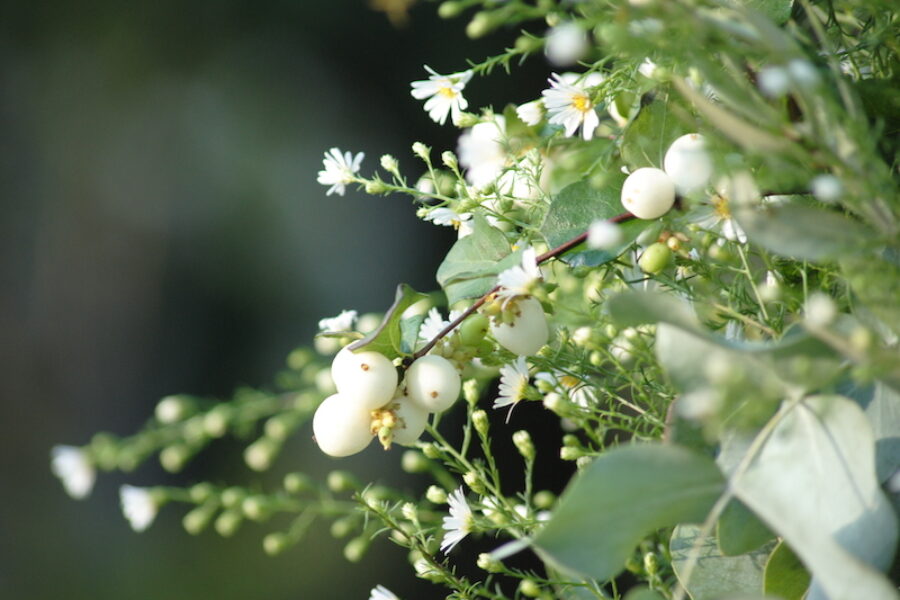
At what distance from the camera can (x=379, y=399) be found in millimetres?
252

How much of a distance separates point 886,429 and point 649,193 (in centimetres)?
8

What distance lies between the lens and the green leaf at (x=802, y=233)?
0.19m

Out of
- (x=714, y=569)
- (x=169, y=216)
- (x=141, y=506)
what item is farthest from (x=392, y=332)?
(x=169, y=216)

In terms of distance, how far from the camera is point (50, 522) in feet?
4.42

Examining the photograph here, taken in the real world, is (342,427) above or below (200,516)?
above

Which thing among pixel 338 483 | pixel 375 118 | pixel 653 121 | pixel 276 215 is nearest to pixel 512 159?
pixel 653 121

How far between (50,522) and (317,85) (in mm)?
829

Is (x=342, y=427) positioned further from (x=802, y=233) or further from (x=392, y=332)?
(x=802, y=233)

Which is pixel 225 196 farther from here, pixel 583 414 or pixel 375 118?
pixel 583 414

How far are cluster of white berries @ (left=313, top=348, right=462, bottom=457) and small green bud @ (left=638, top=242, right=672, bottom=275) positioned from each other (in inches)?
2.5

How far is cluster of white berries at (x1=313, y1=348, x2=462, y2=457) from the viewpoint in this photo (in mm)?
249

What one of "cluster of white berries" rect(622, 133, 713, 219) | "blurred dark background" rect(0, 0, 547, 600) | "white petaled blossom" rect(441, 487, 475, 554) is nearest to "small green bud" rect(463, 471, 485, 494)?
"white petaled blossom" rect(441, 487, 475, 554)

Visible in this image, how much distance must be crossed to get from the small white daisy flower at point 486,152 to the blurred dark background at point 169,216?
3.31ft

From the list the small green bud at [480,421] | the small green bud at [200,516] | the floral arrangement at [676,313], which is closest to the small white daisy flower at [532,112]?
the floral arrangement at [676,313]
